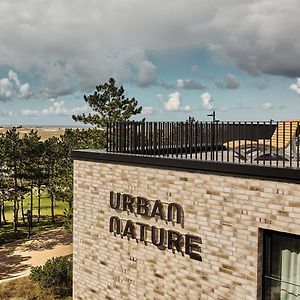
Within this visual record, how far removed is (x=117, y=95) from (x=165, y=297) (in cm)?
2021

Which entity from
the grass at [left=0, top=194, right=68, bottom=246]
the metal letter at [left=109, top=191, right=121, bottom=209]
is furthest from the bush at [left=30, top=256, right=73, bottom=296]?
the grass at [left=0, top=194, right=68, bottom=246]

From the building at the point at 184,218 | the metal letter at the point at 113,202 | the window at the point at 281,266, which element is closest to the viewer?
the window at the point at 281,266

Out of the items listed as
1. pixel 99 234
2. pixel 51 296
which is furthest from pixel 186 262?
pixel 51 296

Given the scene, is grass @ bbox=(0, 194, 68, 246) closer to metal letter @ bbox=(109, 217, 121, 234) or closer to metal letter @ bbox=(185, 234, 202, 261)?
metal letter @ bbox=(109, 217, 121, 234)

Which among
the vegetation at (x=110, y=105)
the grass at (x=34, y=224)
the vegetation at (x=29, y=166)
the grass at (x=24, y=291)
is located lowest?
the grass at (x=34, y=224)

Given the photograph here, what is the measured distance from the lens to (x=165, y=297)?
9930 millimetres

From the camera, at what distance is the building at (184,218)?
813 cm

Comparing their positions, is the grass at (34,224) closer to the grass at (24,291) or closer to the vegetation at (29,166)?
the vegetation at (29,166)

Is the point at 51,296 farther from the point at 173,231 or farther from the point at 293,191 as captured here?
the point at 293,191

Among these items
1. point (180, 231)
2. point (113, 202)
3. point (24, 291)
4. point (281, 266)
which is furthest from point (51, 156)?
point (281, 266)

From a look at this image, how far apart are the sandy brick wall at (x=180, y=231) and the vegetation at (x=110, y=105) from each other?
16.2 metres

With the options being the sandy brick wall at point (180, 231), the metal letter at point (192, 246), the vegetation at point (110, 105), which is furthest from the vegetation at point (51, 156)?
the metal letter at point (192, 246)

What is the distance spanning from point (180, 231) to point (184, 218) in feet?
1.17

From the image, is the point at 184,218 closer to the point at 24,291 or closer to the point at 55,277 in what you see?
the point at 55,277
